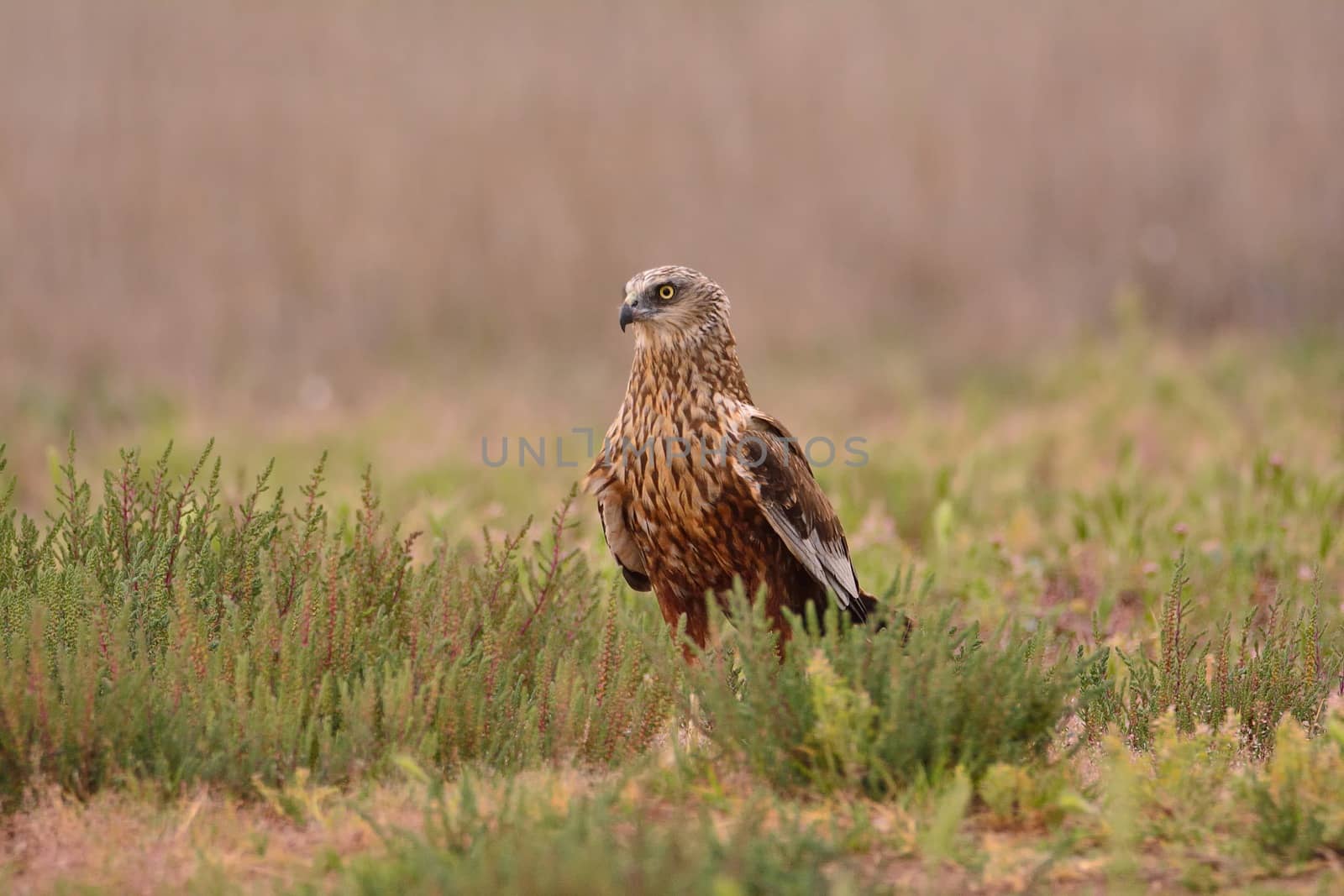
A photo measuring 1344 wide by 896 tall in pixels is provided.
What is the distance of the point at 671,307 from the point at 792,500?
77cm

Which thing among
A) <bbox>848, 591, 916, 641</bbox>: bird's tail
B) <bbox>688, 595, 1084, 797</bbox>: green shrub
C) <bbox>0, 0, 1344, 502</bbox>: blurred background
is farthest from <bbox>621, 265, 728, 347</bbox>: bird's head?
<bbox>0, 0, 1344, 502</bbox>: blurred background

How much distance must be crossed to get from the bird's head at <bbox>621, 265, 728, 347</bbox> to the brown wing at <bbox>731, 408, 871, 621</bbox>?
0.36 m

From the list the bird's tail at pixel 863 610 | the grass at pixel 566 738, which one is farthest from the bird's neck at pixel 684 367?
the bird's tail at pixel 863 610

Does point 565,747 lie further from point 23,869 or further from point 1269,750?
point 1269,750

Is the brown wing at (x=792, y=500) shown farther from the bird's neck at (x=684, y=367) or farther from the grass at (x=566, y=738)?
the grass at (x=566, y=738)

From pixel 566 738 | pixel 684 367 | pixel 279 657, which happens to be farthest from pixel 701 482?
pixel 279 657

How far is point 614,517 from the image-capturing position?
15.7ft

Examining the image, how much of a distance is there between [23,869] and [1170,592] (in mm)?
3172

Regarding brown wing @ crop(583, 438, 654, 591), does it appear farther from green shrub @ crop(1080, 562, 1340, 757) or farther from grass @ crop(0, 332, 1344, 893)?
green shrub @ crop(1080, 562, 1340, 757)

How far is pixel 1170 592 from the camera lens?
4.44 meters

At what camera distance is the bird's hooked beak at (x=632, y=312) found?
4.73 m

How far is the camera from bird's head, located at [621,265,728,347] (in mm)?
4758

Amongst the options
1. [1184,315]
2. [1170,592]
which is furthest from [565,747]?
[1184,315]

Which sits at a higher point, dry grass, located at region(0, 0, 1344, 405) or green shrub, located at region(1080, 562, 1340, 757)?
dry grass, located at region(0, 0, 1344, 405)
